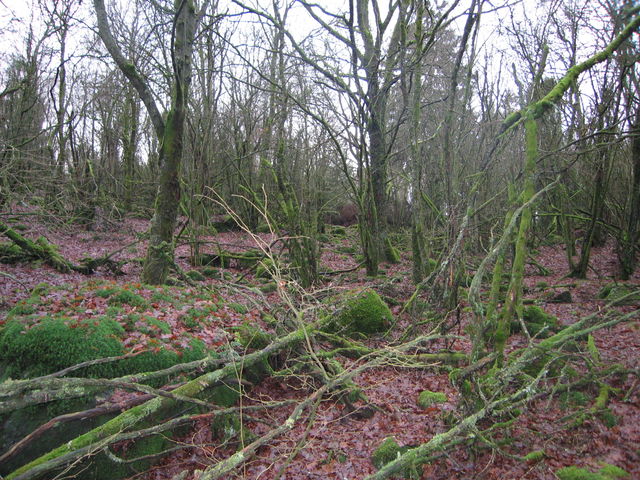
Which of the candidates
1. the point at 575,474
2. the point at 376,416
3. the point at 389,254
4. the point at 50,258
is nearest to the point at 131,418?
the point at 376,416

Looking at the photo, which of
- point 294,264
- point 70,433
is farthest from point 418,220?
point 70,433

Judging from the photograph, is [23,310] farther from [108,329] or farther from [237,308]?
[237,308]

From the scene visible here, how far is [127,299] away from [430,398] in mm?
4567

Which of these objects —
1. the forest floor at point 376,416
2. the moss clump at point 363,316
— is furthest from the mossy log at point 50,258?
the moss clump at point 363,316

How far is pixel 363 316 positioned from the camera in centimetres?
684

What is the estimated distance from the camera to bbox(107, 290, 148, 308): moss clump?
6000 millimetres

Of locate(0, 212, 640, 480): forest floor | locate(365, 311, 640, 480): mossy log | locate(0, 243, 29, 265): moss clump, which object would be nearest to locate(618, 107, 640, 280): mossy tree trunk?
locate(0, 212, 640, 480): forest floor

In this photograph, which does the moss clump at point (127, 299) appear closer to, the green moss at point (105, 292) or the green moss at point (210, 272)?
the green moss at point (105, 292)

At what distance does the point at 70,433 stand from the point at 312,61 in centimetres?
935

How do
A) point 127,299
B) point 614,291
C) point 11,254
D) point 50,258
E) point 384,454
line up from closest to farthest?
point 384,454 < point 127,299 < point 614,291 < point 11,254 < point 50,258

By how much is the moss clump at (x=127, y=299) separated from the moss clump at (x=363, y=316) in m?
3.06

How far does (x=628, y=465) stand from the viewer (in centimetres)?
313

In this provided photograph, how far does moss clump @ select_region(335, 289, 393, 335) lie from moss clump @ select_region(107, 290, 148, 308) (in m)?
3.06

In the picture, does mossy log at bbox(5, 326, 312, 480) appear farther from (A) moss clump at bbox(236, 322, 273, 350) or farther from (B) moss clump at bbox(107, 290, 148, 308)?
(B) moss clump at bbox(107, 290, 148, 308)
